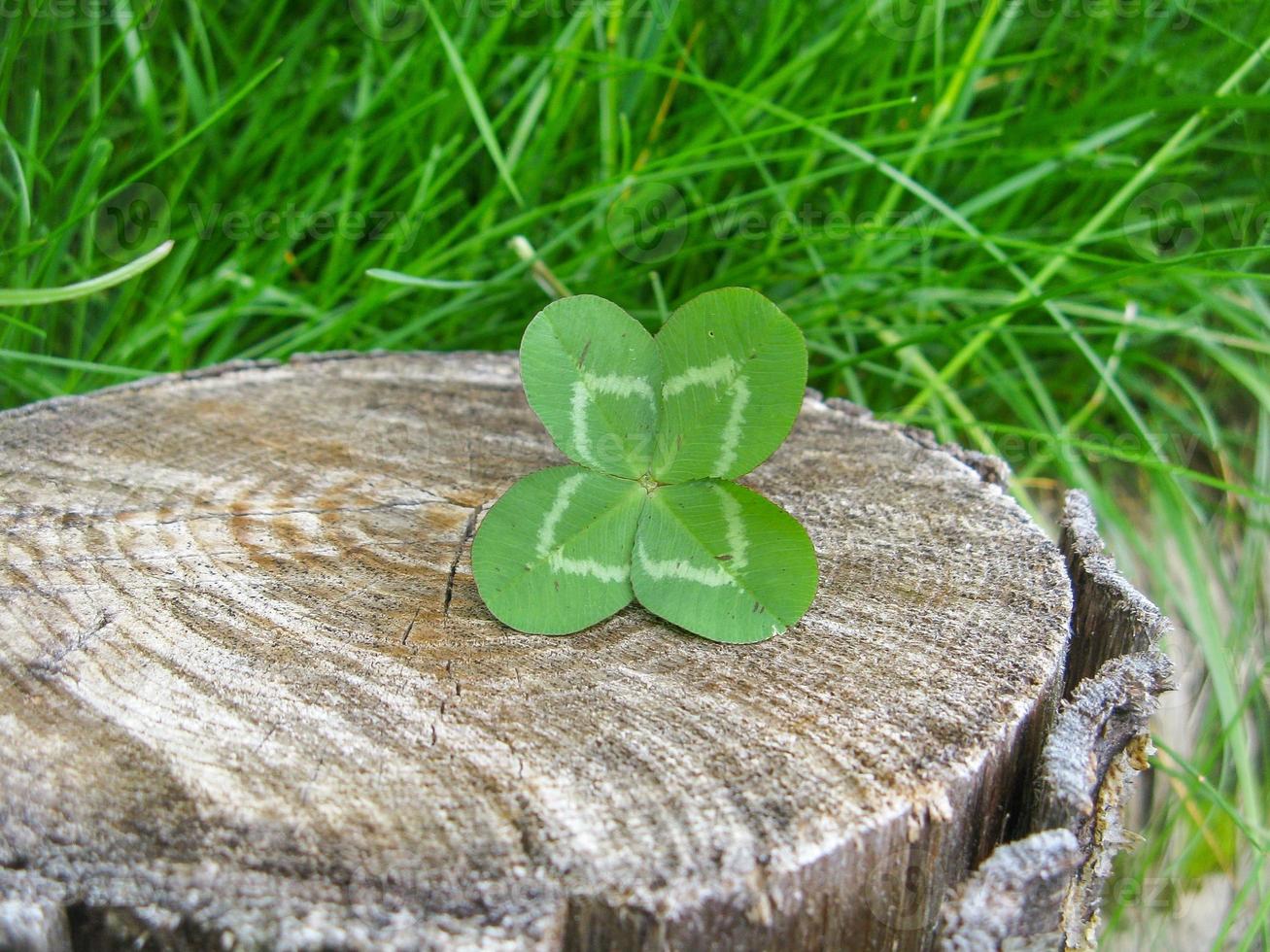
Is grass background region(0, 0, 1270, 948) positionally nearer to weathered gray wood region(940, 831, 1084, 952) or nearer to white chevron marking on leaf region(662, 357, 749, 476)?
white chevron marking on leaf region(662, 357, 749, 476)

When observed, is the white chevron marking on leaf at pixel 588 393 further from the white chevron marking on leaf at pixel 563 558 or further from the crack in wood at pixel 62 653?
the crack in wood at pixel 62 653

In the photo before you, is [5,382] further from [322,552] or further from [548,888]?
[548,888]

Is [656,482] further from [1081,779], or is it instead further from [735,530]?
[1081,779]

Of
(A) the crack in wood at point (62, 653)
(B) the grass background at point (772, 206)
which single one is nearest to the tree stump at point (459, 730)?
(A) the crack in wood at point (62, 653)

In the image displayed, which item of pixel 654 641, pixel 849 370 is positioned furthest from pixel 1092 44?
pixel 654 641

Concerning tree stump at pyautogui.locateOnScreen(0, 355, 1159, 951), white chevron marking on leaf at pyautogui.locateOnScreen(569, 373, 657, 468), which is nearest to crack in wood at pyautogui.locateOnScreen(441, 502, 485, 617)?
tree stump at pyautogui.locateOnScreen(0, 355, 1159, 951)

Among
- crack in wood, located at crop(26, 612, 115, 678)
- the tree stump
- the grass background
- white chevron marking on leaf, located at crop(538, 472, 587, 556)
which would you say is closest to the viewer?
the tree stump

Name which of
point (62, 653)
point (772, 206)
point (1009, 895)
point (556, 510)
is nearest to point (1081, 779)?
point (1009, 895)
